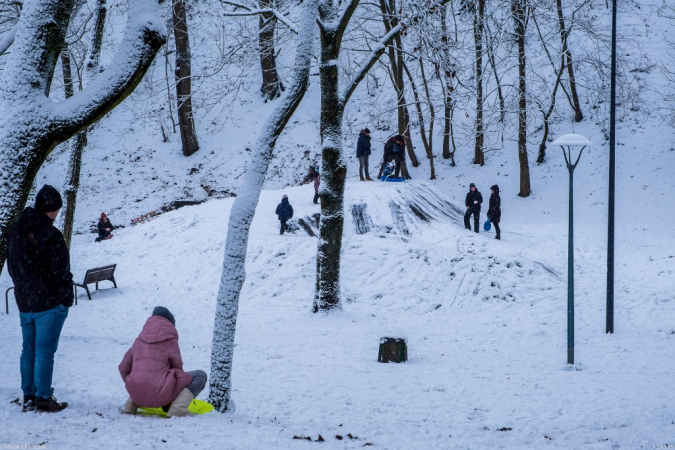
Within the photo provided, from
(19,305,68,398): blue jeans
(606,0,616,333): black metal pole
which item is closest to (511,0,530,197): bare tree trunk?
(606,0,616,333): black metal pole

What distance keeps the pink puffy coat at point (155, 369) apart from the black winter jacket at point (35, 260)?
2.64 ft

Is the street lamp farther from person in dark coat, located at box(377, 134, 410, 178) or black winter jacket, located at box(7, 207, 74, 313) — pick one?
person in dark coat, located at box(377, 134, 410, 178)

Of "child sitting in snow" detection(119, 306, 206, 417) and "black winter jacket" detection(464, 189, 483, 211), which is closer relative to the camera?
"child sitting in snow" detection(119, 306, 206, 417)

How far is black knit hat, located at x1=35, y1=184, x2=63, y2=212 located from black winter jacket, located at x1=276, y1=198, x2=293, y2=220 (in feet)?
39.0

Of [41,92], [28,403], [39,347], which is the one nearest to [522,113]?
[41,92]

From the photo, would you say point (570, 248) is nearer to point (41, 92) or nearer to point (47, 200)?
point (47, 200)

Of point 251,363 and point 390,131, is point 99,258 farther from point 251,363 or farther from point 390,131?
point 390,131

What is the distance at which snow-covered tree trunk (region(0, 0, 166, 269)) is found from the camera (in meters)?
4.71

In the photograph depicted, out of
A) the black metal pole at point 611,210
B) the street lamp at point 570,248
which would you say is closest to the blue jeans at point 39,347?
the street lamp at point 570,248

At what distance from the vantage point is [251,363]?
9.20 metres

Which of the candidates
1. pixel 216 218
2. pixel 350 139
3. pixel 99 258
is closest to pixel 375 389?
pixel 216 218

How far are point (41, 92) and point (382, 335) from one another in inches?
311

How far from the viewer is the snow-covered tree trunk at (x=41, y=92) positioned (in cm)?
471

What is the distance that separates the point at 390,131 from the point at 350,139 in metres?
2.02
